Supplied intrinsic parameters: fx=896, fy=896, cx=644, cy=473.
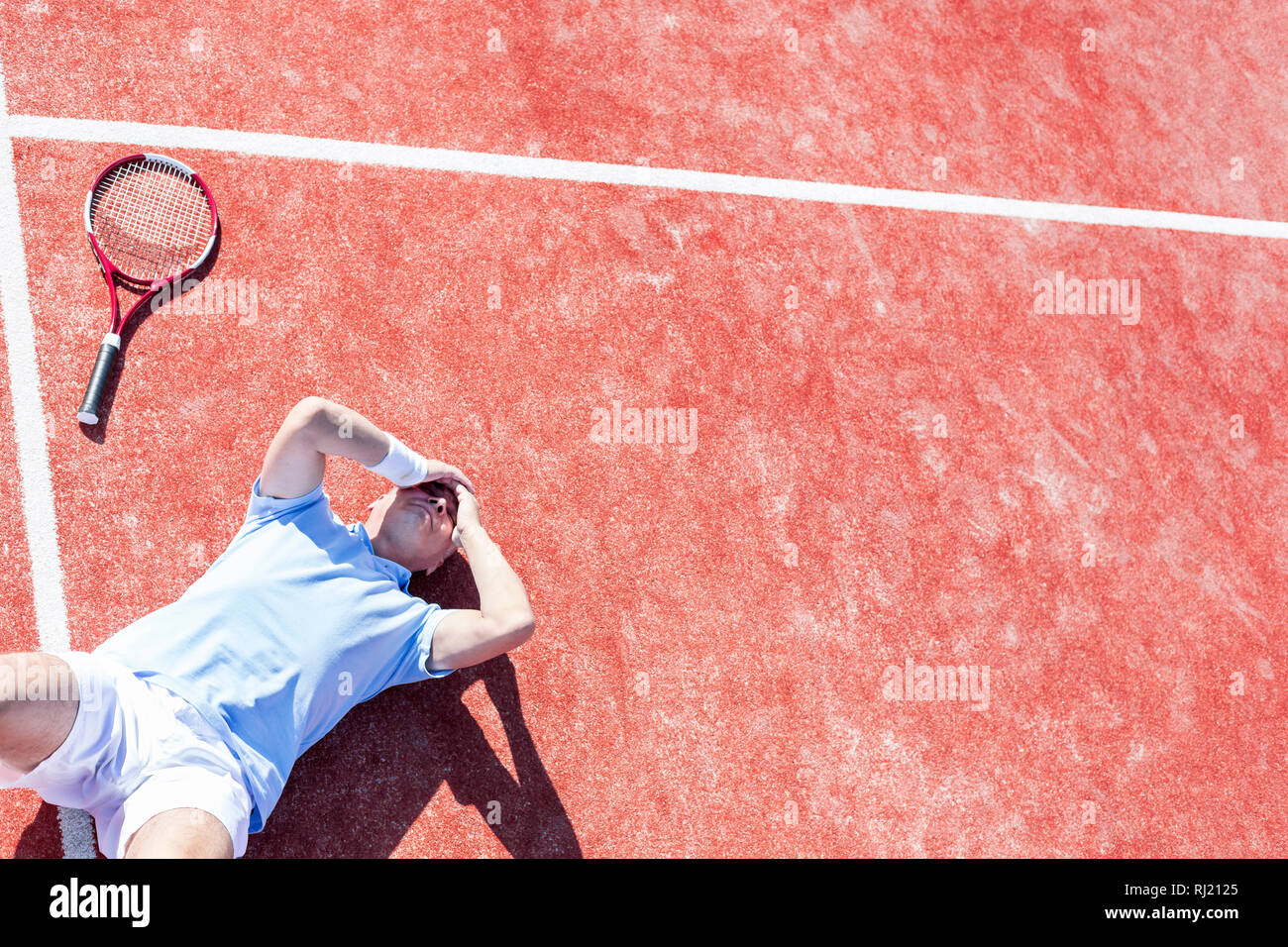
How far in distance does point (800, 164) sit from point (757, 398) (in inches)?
67.5

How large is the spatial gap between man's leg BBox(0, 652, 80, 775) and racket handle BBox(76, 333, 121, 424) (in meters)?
1.62

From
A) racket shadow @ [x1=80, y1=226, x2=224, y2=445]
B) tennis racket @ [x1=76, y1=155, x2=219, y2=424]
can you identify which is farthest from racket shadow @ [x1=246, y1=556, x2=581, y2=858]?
tennis racket @ [x1=76, y1=155, x2=219, y2=424]

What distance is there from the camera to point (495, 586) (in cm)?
427

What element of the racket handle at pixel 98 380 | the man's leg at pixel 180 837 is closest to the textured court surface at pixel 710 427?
the racket handle at pixel 98 380

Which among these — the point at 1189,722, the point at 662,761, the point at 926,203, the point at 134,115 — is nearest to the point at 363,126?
the point at 134,115

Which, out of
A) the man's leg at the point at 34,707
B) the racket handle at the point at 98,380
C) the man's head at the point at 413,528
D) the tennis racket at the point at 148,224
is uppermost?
the tennis racket at the point at 148,224

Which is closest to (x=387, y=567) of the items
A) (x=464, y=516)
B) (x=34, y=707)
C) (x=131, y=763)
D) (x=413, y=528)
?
(x=413, y=528)

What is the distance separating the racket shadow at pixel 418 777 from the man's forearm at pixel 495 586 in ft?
2.20

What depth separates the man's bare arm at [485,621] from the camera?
4145mm

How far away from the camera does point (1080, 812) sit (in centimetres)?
542

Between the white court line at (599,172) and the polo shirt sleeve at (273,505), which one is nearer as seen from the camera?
the polo shirt sleeve at (273,505)

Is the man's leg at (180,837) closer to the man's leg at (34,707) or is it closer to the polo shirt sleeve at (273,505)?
the man's leg at (34,707)

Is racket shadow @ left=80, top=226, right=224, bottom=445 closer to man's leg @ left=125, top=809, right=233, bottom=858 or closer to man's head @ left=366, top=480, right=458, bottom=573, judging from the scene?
man's head @ left=366, top=480, right=458, bottom=573

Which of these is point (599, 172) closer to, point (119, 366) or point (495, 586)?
point (495, 586)
